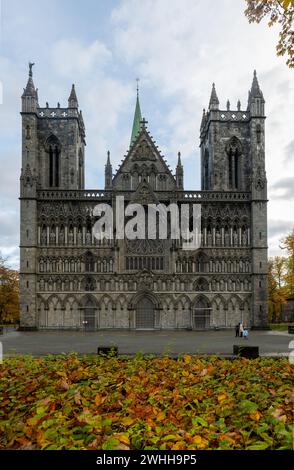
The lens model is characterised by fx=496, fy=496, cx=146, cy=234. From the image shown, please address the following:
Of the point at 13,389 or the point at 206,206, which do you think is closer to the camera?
the point at 13,389

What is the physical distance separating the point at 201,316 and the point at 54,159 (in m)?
23.7

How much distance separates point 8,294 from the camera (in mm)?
65625

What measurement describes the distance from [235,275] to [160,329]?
9.63m

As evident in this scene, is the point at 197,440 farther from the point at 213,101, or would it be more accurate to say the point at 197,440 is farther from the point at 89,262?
the point at 213,101

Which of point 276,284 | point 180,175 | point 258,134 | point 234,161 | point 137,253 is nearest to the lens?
point 137,253

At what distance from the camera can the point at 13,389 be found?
8500mm

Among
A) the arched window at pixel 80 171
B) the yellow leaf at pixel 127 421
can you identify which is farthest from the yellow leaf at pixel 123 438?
the arched window at pixel 80 171

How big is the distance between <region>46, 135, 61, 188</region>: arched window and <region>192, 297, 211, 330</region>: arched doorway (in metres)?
20.6

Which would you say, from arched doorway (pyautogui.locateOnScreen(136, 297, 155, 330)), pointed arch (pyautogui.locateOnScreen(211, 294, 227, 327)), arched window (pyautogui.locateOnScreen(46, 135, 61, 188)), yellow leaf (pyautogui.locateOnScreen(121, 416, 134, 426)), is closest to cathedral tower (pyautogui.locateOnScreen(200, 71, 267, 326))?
pointed arch (pyautogui.locateOnScreen(211, 294, 227, 327))

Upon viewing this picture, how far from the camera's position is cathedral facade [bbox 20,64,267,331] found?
Answer: 167 feet

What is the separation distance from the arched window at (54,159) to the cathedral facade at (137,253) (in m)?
Answer: 0.51

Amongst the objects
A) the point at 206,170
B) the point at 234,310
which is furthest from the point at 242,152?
the point at 234,310

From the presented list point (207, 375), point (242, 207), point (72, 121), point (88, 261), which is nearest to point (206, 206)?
point (242, 207)
